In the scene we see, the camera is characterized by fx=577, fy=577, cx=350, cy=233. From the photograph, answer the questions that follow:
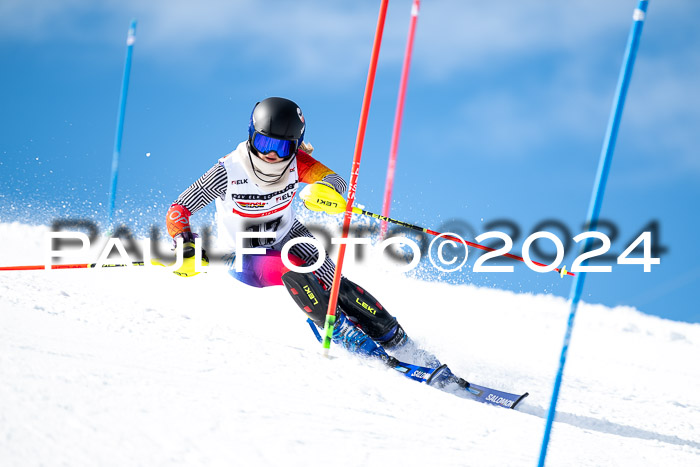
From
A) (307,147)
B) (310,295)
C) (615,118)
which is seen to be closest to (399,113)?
(307,147)

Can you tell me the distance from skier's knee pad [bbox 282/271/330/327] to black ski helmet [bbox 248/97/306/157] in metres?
0.72

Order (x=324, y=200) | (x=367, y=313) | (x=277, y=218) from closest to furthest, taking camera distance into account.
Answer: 1. (x=324, y=200)
2. (x=367, y=313)
3. (x=277, y=218)

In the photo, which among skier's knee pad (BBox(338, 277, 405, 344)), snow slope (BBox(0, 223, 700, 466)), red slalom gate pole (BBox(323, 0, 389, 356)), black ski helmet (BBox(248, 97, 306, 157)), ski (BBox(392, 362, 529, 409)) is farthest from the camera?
Answer: skier's knee pad (BBox(338, 277, 405, 344))

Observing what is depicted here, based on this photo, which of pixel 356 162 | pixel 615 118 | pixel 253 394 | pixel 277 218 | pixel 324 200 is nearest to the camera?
pixel 615 118

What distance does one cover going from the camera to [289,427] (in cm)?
174

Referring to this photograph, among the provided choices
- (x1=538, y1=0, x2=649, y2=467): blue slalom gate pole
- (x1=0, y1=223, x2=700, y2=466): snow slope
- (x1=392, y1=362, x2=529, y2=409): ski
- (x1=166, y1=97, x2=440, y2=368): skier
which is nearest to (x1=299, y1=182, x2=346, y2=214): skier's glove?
(x1=166, y1=97, x2=440, y2=368): skier

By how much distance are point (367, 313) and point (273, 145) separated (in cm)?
102

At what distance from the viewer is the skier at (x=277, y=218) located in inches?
114

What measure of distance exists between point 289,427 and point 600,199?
1.13 meters

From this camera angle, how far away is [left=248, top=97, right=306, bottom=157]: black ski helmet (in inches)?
113

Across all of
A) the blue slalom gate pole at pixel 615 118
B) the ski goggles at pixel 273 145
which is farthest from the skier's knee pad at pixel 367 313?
the blue slalom gate pole at pixel 615 118

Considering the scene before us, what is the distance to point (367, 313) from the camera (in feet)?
10.3

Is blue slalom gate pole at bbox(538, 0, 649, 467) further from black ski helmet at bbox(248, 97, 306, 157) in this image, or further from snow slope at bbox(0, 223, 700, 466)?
black ski helmet at bbox(248, 97, 306, 157)

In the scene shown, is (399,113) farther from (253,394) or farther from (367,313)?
(253,394)
